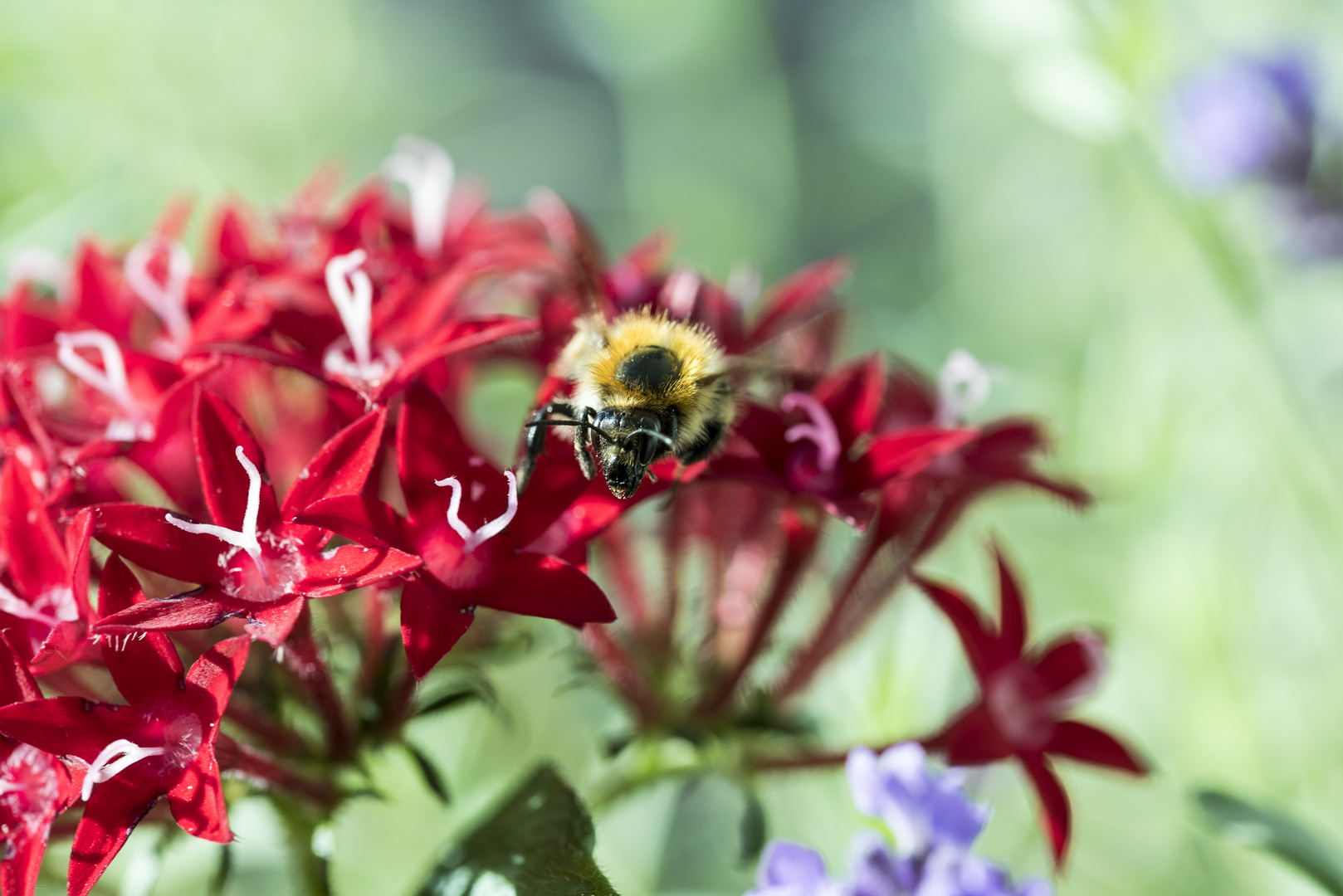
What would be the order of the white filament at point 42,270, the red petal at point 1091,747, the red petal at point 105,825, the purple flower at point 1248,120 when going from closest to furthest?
the red petal at point 105,825 → the red petal at point 1091,747 → the white filament at point 42,270 → the purple flower at point 1248,120

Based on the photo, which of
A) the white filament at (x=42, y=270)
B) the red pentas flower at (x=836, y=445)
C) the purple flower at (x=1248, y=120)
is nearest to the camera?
the red pentas flower at (x=836, y=445)

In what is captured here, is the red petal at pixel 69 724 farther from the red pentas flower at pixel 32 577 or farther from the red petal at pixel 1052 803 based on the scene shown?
the red petal at pixel 1052 803

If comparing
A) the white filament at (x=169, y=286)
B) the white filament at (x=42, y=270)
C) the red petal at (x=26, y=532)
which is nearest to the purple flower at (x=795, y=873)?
the red petal at (x=26, y=532)

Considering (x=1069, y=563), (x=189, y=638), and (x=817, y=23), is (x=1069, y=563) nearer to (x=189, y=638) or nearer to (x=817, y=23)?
(x=189, y=638)

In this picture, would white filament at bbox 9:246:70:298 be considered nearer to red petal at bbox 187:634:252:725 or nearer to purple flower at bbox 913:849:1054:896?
red petal at bbox 187:634:252:725

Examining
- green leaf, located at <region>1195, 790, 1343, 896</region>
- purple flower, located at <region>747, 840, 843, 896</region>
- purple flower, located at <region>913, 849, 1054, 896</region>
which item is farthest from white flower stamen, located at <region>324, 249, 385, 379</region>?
green leaf, located at <region>1195, 790, 1343, 896</region>
